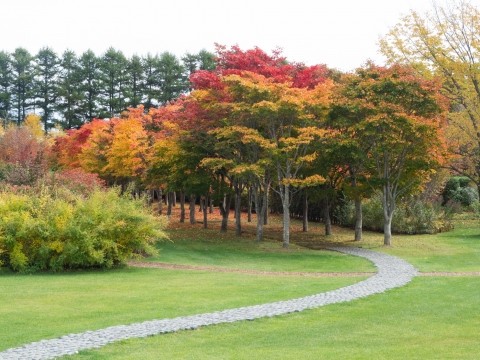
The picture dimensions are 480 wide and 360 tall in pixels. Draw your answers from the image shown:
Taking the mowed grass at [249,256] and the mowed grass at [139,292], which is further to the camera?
the mowed grass at [249,256]

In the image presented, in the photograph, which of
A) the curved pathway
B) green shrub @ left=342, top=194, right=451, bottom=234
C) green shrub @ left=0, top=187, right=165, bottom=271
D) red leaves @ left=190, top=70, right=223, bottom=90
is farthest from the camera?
green shrub @ left=342, top=194, right=451, bottom=234

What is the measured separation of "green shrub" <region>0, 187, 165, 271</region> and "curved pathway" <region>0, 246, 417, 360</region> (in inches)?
314

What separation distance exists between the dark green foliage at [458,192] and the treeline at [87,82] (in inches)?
1076

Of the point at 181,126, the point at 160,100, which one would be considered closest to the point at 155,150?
the point at 181,126

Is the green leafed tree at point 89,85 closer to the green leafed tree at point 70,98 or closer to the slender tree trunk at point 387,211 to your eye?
the green leafed tree at point 70,98

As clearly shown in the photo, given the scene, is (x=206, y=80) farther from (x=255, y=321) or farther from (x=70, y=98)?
(x=70, y=98)

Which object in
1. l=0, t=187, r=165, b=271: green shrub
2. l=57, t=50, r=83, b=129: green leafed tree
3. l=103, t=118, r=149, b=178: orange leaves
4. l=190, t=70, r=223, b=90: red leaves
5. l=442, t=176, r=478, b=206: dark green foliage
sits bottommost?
l=0, t=187, r=165, b=271: green shrub

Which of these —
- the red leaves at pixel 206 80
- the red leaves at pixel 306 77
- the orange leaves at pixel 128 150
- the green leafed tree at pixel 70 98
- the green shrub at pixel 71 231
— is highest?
the green leafed tree at pixel 70 98

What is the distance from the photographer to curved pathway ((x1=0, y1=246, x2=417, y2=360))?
8.11 m

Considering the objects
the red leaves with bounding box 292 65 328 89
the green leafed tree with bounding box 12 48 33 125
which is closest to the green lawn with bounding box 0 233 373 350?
the red leaves with bounding box 292 65 328 89

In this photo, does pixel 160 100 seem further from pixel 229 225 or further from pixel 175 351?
pixel 175 351

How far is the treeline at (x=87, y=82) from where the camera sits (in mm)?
62438

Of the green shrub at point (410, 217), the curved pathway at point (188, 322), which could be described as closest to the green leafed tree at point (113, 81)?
the green shrub at point (410, 217)

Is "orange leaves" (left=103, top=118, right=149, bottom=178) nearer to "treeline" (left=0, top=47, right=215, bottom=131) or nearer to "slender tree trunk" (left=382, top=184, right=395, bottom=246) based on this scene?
"slender tree trunk" (left=382, top=184, right=395, bottom=246)
